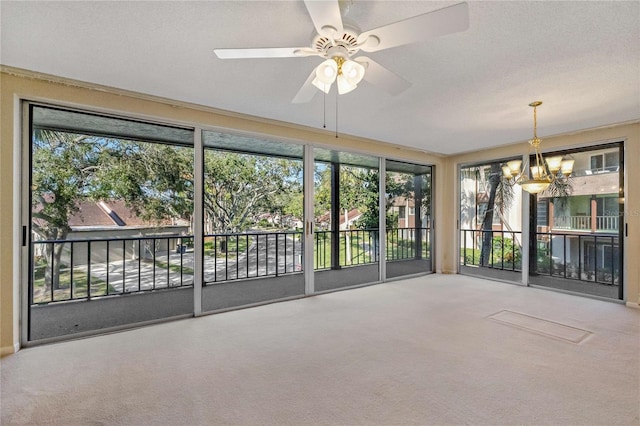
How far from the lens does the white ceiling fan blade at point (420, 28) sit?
124 cm

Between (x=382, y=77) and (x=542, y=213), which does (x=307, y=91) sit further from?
(x=542, y=213)

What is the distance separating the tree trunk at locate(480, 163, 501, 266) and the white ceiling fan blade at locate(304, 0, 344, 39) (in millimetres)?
4691

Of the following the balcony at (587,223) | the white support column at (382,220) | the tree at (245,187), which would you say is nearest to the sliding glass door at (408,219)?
the white support column at (382,220)

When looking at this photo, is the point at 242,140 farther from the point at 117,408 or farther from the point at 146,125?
the point at 117,408

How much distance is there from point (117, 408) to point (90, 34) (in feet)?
7.52

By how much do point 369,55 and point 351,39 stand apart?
2.30 ft

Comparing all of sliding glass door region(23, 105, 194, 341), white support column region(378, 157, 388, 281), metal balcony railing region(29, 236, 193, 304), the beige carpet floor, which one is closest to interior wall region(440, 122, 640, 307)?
the beige carpet floor

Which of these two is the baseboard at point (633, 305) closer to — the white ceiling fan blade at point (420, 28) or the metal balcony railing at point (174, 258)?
the metal balcony railing at point (174, 258)

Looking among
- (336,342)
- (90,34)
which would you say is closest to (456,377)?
(336,342)

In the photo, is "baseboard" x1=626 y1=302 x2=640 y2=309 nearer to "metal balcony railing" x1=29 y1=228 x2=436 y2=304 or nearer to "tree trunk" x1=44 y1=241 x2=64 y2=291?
"metal balcony railing" x1=29 y1=228 x2=436 y2=304

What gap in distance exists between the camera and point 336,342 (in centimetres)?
260

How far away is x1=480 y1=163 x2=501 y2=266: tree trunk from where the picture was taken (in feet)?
16.9

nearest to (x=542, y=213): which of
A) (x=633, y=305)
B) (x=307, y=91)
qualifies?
(x=633, y=305)

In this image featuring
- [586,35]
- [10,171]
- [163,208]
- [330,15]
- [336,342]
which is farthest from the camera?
[163,208]
